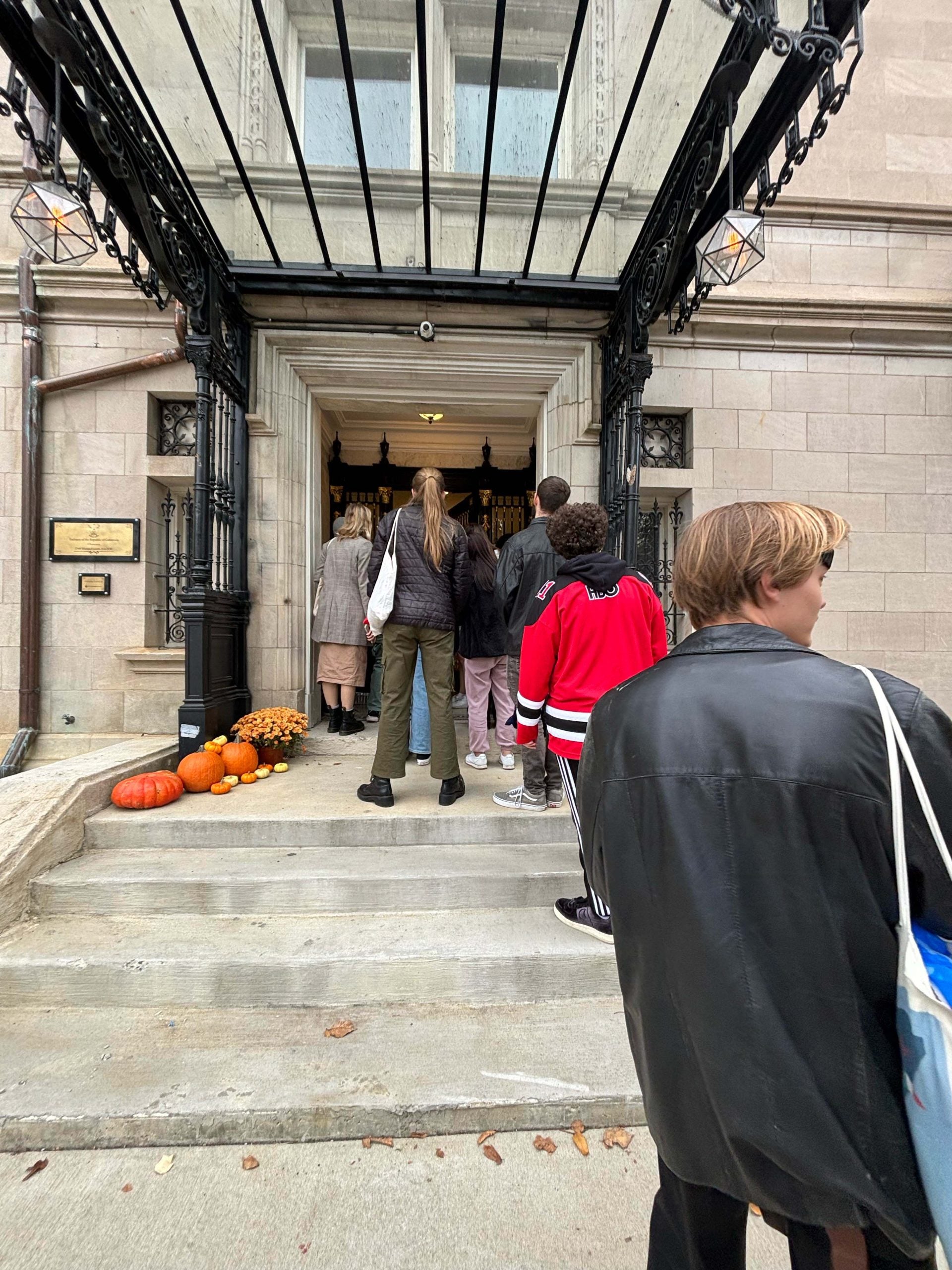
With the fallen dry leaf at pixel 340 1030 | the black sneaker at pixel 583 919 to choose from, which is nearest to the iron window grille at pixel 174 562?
the fallen dry leaf at pixel 340 1030

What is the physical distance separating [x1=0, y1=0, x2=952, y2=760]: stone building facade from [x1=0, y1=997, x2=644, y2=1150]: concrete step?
3015 mm

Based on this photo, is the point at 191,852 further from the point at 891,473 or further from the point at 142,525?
the point at 891,473

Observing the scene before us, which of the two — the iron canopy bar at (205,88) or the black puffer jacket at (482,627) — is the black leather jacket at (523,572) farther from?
the iron canopy bar at (205,88)

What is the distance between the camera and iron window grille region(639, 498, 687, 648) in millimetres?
5254

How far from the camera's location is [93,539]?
15.8 ft

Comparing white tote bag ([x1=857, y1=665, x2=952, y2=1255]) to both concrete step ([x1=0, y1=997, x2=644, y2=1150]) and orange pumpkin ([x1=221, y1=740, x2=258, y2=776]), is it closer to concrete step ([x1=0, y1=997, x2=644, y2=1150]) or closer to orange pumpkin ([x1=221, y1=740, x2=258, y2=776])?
concrete step ([x1=0, y1=997, x2=644, y2=1150])

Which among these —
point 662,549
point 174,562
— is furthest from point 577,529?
point 174,562

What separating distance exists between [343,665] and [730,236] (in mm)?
4211

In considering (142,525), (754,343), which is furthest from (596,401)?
(142,525)

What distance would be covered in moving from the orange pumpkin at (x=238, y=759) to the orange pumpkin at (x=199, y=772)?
141 millimetres

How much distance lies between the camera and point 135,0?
308cm

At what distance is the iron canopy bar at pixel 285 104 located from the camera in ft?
9.68

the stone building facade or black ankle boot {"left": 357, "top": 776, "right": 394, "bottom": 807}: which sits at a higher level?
the stone building facade

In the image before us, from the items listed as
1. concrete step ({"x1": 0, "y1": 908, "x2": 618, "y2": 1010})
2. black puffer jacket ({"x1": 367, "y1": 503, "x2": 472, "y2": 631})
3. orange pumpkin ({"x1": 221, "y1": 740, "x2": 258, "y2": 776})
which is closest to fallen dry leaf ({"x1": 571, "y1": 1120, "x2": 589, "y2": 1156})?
concrete step ({"x1": 0, "y1": 908, "x2": 618, "y2": 1010})
